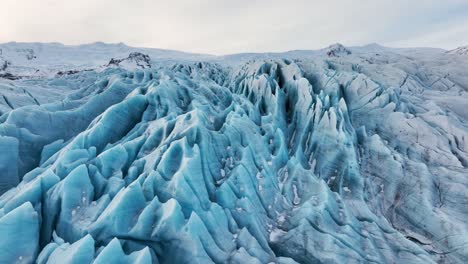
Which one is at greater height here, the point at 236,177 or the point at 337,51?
the point at 337,51

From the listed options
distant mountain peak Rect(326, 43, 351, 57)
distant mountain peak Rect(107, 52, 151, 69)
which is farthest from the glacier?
distant mountain peak Rect(326, 43, 351, 57)

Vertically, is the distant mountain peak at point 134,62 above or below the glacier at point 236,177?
above

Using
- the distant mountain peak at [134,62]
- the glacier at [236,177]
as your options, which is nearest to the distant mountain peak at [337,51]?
the distant mountain peak at [134,62]

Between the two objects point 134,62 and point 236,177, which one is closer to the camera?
point 236,177

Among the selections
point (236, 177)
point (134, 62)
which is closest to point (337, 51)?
point (134, 62)

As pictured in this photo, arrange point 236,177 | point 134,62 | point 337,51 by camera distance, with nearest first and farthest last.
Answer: point 236,177 < point 134,62 < point 337,51

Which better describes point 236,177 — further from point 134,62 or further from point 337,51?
point 337,51

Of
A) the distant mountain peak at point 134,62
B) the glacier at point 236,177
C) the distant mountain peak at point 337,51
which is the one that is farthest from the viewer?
the distant mountain peak at point 337,51

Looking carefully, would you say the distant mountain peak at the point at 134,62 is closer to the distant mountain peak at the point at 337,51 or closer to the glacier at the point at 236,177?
the glacier at the point at 236,177
